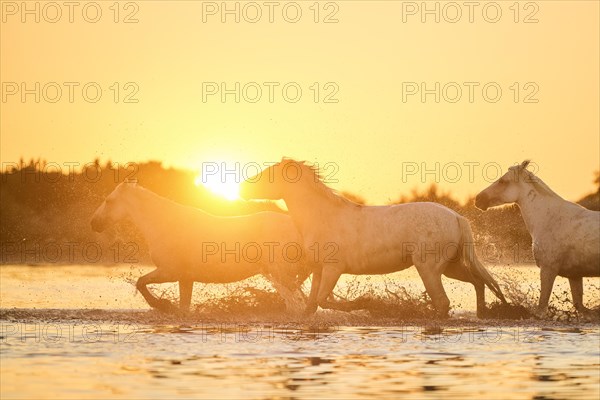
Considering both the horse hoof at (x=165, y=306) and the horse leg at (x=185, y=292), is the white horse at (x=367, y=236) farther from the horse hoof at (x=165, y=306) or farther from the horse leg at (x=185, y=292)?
the horse hoof at (x=165, y=306)

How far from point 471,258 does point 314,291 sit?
6.99 feet

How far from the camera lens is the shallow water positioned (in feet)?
36.2

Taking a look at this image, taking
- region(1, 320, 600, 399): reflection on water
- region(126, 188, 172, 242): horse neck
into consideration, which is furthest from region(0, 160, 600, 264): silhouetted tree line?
region(1, 320, 600, 399): reflection on water

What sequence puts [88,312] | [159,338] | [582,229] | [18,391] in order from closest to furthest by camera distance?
[18,391] → [159,338] → [582,229] → [88,312]

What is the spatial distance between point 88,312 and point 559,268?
21.8ft

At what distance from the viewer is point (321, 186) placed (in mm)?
18578

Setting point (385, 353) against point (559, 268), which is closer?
point (385, 353)

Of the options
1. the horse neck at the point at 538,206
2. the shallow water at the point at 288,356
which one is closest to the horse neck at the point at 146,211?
the shallow water at the point at 288,356

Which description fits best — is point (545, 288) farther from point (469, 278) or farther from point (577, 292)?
point (469, 278)

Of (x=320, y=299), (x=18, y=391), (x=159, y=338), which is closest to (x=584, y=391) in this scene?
(x=18, y=391)

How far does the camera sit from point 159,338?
49.8 ft

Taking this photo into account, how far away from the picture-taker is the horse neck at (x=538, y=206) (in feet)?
61.4

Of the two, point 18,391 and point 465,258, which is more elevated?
point 465,258

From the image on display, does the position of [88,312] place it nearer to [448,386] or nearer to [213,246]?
[213,246]
